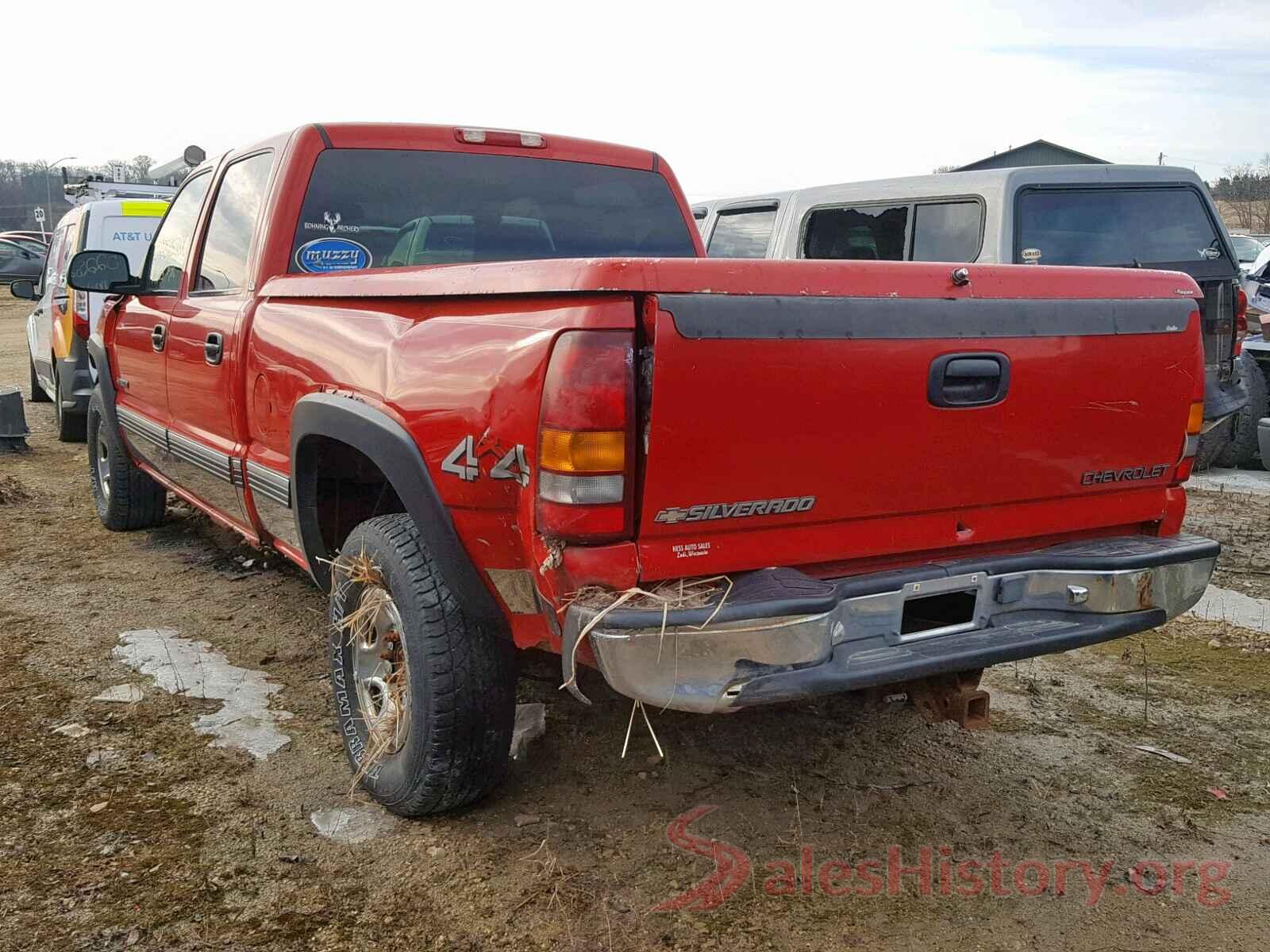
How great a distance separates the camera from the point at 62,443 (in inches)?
365

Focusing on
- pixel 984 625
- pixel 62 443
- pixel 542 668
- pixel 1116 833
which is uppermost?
pixel 984 625

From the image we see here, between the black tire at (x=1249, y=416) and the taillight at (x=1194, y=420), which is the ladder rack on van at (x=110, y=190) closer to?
the black tire at (x=1249, y=416)

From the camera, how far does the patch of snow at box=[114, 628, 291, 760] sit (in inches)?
139

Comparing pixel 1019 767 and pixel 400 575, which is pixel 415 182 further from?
pixel 1019 767

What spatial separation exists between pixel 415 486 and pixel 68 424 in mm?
7783

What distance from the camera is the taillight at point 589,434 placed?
2221 millimetres

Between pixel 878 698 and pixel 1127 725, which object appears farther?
pixel 1127 725

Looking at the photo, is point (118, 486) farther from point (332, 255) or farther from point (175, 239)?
point (332, 255)

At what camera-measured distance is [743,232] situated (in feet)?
28.3

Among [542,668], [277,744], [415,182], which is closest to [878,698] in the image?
[542,668]

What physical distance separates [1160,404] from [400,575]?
6.59 ft


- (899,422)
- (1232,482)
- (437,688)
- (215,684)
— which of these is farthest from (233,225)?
(1232,482)

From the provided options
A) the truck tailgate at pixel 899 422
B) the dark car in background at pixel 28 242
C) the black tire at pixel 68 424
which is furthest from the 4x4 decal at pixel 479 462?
the dark car in background at pixel 28 242

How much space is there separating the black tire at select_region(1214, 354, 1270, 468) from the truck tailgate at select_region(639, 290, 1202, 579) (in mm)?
5801
